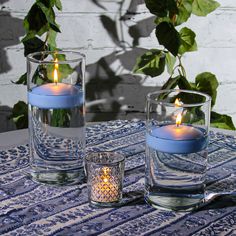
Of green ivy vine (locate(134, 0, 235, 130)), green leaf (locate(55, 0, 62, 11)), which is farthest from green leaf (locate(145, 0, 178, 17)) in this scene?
green leaf (locate(55, 0, 62, 11))

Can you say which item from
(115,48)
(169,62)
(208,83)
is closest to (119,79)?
(115,48)

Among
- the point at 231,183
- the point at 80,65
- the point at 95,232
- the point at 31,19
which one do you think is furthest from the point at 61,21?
the point at 95,232

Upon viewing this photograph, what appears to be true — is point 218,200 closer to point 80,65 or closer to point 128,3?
point 80,65

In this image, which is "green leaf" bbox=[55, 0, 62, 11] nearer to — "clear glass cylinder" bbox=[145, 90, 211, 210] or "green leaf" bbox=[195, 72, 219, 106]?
"green leaf" bbox=[195, 72, 219, 106]

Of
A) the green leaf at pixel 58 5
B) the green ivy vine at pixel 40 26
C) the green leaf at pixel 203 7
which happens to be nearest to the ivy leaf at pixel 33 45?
the green ivy vine at pixel 40 26

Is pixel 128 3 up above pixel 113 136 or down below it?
above

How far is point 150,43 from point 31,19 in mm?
391

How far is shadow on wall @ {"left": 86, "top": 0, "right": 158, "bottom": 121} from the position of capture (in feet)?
6.58

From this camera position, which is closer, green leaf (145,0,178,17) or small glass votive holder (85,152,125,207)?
small glass votive holder (85,152,125,207)

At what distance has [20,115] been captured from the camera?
1948 mm

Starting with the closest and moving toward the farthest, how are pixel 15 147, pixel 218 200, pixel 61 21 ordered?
pixel 218 200
pixel 15 147
pixel 61 21

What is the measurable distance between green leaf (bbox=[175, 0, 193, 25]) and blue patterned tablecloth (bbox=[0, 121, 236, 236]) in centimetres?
75

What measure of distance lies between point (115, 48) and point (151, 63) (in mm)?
176

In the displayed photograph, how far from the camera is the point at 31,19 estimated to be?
→ 6.01 ft
